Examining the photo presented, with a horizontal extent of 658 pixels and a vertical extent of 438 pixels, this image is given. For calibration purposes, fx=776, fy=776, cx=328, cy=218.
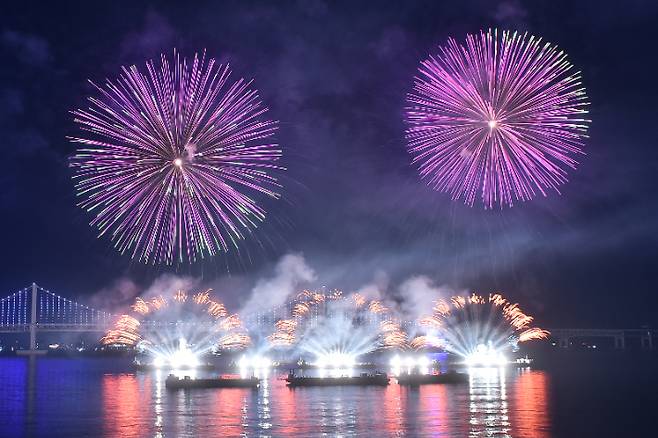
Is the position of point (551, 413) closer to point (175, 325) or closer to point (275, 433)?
point (275, 433)

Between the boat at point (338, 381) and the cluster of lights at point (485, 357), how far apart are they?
66262 mm

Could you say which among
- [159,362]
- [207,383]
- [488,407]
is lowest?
[488,407]

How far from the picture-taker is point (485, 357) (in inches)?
6870

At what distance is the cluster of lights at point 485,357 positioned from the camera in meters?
171

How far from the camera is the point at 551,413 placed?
72.8 m

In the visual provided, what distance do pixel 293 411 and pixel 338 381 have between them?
37556mm

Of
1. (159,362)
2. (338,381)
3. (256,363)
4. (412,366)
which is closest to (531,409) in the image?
(338,381)

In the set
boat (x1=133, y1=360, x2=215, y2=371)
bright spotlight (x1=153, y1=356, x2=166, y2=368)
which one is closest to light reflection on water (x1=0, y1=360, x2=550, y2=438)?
boat (x1=133, y1=360, x2=215, y2=371)

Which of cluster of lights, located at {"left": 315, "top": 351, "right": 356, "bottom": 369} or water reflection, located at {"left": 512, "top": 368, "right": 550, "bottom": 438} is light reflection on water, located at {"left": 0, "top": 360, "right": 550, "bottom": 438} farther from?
cluster of lights, located at {"left": 315, "top": 351, "right": 356, "bottom": 369}

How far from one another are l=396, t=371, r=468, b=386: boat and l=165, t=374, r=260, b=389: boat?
20646 mm

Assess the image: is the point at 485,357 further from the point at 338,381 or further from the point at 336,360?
the point at 338,381

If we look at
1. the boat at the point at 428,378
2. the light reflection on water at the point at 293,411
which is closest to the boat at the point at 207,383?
the light reflection on water at the point at 293,411

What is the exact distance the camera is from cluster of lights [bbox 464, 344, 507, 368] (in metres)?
171

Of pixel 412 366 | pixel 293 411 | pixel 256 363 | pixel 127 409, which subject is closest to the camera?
pixel 293 411
